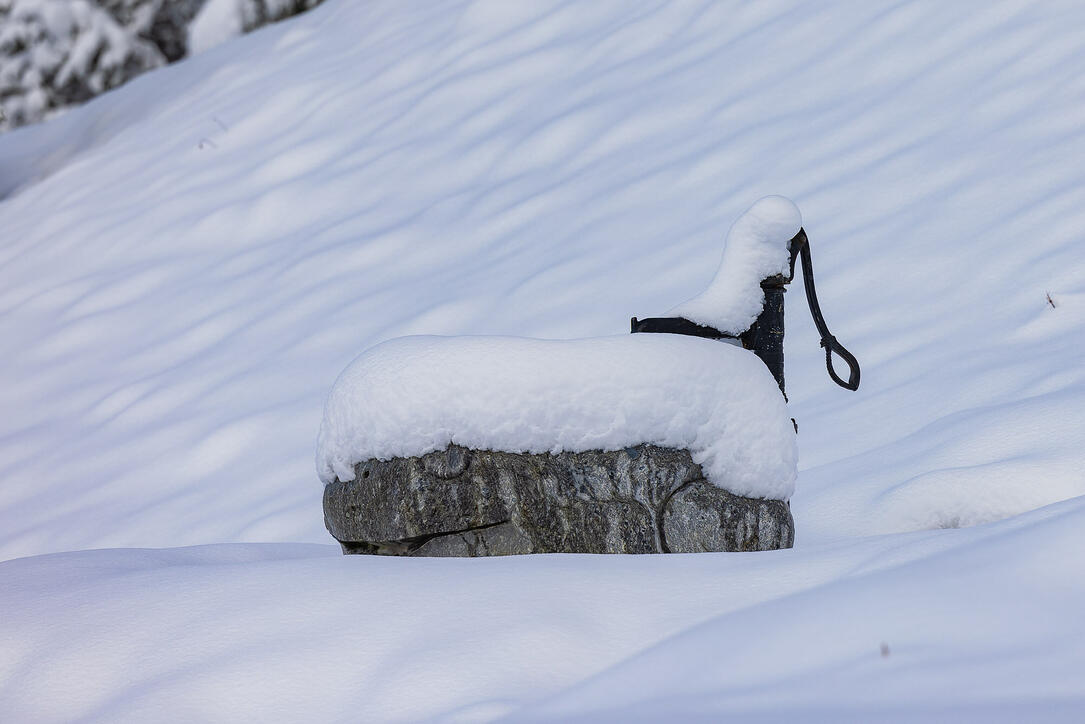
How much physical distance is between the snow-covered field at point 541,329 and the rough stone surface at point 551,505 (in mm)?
203

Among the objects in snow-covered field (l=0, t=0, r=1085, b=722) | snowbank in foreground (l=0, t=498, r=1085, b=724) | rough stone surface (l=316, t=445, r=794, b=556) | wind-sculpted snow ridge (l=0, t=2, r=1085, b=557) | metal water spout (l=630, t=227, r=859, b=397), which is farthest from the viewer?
wind-sculpted snow ridge (l=0, t=2, r=1085, b=557)

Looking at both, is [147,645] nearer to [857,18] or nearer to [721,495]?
[721,495]

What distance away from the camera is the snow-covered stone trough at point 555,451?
2.55 m

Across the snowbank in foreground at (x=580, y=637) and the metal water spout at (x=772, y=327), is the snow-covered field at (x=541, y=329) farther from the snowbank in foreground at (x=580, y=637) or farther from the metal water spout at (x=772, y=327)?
the metal water spout at (x=772, y=327)

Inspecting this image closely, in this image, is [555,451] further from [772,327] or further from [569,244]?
[569,244]

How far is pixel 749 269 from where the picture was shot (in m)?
2.92

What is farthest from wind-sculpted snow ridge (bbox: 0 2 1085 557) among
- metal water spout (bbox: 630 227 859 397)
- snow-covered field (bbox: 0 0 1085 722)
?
metal water spout (bbox: 630 227 859 397)

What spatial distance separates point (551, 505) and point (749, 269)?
85cm

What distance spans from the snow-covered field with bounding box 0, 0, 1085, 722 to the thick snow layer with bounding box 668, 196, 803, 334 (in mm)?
639

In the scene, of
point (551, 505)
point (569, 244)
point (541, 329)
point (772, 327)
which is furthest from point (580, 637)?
point (569, 244)

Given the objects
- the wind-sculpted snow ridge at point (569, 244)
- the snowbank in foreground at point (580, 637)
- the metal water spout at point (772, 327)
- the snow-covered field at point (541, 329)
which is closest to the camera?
the snowbank in foreground at point (580, 637)

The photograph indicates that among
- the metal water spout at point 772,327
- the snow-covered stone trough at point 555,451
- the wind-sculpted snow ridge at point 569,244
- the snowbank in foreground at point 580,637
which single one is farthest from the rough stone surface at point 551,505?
the wind-sculpted snow ridge at point 569,244

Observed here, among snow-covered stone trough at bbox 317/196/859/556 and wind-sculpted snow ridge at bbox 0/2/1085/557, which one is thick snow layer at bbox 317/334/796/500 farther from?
wind-sculpted snow ridge at bbox 0/2/1085/557

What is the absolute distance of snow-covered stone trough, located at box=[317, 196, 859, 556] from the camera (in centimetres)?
255
